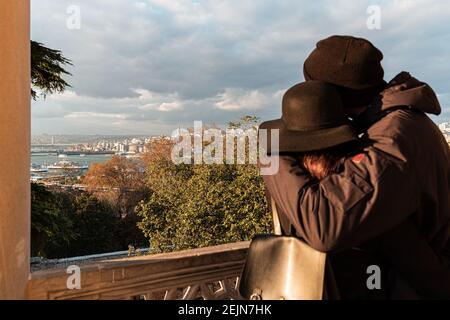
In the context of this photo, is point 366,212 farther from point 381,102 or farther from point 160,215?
point 160,215

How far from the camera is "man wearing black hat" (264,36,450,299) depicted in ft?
3.04

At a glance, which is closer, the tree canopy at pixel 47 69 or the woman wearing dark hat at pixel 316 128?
the woman wearing dark hat at pixel 316 128

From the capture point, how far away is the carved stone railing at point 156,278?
164cm

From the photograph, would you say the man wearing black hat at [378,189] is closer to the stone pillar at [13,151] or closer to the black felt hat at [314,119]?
the black felt hat at [314,119]

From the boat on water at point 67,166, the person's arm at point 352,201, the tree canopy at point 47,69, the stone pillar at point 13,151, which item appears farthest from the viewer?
the boat on water at point 67,166

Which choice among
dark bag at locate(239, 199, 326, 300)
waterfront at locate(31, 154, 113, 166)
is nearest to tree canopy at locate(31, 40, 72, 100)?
dark bag at locate(239, 199, 326, 300)

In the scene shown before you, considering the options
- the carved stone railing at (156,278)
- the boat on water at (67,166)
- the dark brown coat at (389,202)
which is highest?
the dark brown coat at (389,202)

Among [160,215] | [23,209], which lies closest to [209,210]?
[160,215]

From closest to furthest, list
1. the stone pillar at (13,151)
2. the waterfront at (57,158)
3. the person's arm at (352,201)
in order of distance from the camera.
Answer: the person's arm at (352,201), the stone pillar at (13,151), the waterfront at (57,158)

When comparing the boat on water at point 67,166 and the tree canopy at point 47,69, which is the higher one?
the tree canopy at point 47,69

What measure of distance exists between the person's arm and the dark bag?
0.06 m

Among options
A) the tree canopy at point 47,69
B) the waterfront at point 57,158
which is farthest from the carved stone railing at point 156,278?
the waterfront at point 57,158

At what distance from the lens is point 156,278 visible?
182 centimetres

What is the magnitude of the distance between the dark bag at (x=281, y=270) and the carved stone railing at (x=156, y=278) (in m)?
0.77
